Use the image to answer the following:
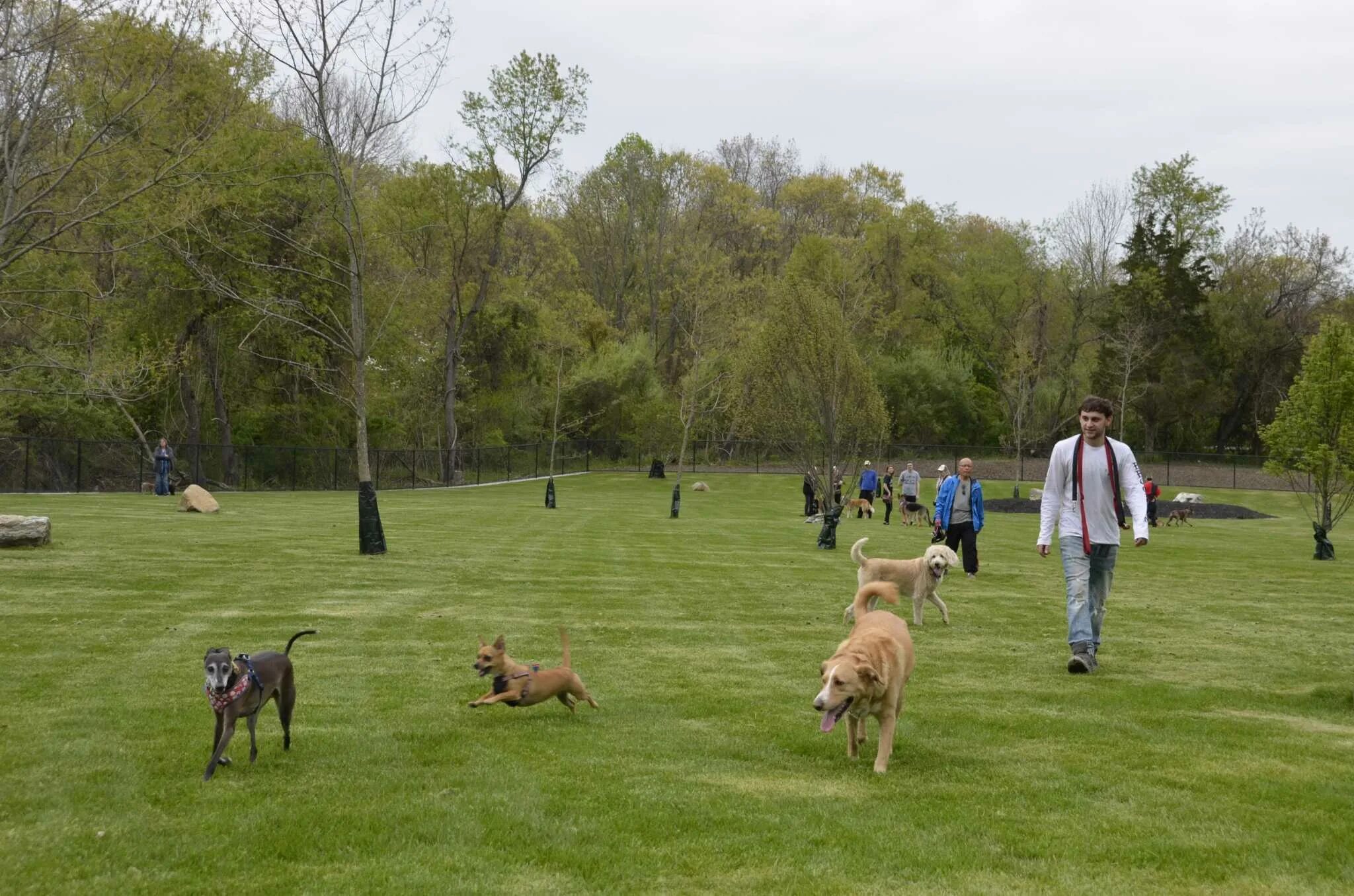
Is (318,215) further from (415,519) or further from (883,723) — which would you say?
(883,723)

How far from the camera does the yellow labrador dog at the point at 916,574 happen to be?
40.7 ft

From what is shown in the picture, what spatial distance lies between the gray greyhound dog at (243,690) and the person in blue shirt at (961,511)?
A: 12.1 m

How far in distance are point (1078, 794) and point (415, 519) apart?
83.3 feet

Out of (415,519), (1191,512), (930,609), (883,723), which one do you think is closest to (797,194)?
(1191,512)

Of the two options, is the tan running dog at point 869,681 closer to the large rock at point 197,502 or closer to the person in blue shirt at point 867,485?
the large rock at point 197,502

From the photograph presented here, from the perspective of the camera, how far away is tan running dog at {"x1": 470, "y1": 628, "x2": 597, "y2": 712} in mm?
Answer: 7477

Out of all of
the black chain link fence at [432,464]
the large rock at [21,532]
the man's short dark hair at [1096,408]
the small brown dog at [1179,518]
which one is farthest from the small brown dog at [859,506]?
the man's short dark hair at [1096,408]

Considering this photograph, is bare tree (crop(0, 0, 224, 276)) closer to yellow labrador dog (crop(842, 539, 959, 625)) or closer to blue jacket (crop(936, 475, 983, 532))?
yellow labrador dog (crop(842, 539, 959, 625))

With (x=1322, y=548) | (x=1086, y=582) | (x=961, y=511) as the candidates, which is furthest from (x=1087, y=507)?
(x=1322, y=548)

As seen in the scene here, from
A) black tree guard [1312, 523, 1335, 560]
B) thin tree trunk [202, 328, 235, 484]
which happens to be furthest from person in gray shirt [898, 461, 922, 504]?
thin tree trunk [202, 328, 235, 484]

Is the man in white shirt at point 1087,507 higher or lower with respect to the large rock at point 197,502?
higher

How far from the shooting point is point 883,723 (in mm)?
6566

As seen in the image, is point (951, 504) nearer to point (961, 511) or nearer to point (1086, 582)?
point (961, 511)

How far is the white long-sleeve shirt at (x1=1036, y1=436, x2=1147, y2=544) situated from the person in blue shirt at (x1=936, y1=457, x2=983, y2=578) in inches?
285
